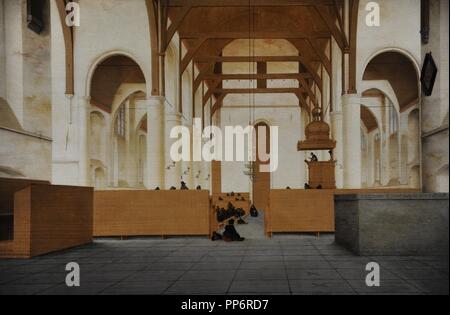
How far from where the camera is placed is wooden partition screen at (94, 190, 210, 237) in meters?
8.07

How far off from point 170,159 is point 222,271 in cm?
1053

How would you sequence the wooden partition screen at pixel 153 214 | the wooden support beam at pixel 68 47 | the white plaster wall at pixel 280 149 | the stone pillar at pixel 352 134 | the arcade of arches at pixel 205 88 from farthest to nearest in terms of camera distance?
the white plaster wall at pixel 280 149 < the stone pillar at pixel 352 134 < the wooden support beam at pixel 68 47 < the wooden partition screen at pixel 153 214 < the arcade of arches at pixel 205 88

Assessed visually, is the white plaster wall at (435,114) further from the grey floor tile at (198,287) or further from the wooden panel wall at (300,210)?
the wooden panel wall at (300,210)

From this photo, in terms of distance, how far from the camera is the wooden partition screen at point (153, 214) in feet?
26.5

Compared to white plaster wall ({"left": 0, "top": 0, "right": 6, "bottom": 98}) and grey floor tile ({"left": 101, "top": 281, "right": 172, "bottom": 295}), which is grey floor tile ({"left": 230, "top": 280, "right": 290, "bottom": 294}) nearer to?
grey floor tile ({"left": 101, "top": 281, "right": 172, "bottom": 295})

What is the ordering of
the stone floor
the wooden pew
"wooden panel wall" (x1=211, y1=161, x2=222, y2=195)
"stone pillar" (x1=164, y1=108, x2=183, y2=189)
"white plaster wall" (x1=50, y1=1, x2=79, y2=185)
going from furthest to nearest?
"wooden panel wall" (x1=211, y1=161, x2=222, y2=195)
"stone pillar" (x1=164, y1=108, x2=183, y2=189)
"white plaster wall" (x1=50, y1=1, x2=79, y2=185)
the wooden pew
the stone floor

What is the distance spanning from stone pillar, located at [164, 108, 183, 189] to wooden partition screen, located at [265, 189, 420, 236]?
7.14m

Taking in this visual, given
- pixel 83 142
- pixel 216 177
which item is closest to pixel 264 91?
pixel 216 177

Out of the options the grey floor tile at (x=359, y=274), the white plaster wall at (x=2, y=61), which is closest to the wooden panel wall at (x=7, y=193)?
the white plaster wall at (x=2, y=61)

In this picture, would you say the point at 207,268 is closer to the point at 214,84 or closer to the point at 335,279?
the point at 335,279

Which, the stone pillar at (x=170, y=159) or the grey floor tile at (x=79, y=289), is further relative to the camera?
the stone pillar at (x=170, y=159)

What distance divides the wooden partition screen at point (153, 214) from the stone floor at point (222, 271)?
1.15 meters

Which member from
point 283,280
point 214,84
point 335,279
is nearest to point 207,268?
point 283,280

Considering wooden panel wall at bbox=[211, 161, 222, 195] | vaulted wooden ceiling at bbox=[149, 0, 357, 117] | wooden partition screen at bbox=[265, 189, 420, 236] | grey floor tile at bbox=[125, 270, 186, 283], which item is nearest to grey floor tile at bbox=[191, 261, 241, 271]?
grey floor tile at bbox=[125, 270, 186, 283]
